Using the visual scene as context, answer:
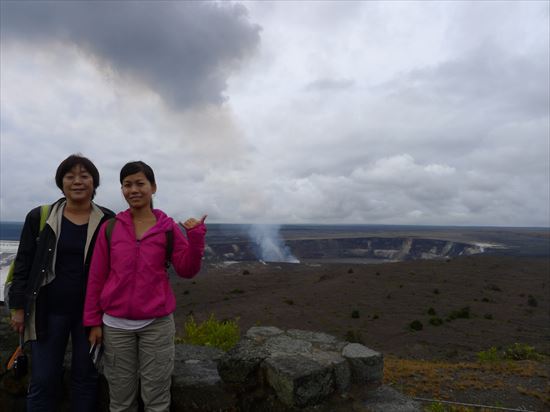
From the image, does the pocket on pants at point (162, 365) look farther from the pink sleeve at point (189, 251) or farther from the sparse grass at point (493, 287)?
the sparse grass at point (493, 287)

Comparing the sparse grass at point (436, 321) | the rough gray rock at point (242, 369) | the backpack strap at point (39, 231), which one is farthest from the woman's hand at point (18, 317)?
the sparse grass at point (436, 321)

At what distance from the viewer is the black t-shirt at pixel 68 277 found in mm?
2828

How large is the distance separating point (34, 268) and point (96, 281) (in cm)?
45

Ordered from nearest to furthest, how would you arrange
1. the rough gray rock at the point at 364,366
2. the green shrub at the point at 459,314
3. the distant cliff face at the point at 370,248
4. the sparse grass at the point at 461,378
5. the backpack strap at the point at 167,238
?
the backpack strap at the point at 167,238, the rough gray rock at the point at 364,366, the sparse grass at the point at 461,378, the green shrub at the point at 459,314, the distant cliff face at the point at 370,248

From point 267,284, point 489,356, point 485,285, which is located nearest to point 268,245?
point 267,284

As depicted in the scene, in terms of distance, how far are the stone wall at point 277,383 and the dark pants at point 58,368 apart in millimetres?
517

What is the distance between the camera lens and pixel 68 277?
9.34 ft

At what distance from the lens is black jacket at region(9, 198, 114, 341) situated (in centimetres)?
274

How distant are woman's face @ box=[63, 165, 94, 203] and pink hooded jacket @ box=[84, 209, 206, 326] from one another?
353 mm

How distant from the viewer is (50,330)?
2.84 meters

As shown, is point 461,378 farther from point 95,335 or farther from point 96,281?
point 96,281

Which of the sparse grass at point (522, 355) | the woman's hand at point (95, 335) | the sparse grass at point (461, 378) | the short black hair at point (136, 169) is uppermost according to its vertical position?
the short black hair at point (136, 169)

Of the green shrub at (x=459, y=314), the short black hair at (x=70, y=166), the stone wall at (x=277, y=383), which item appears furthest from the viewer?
the green shrub at (x=459, y=314)

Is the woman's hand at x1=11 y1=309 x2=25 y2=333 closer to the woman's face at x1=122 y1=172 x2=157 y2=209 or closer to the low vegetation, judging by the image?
the woman's face at x1=122 y1=172 x2=157 y2=209
